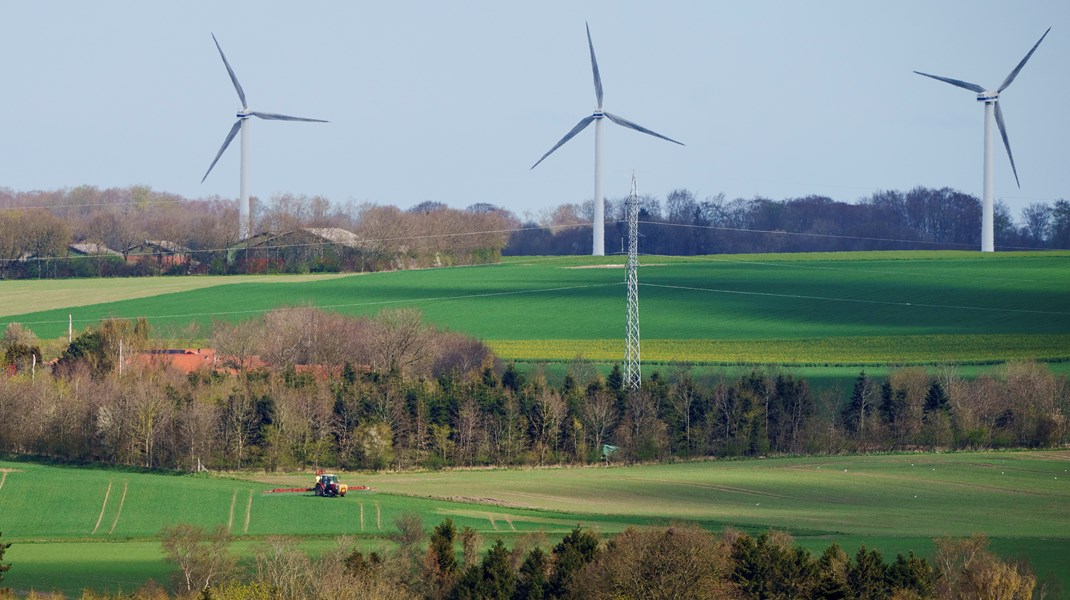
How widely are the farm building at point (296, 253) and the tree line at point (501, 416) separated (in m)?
47.6

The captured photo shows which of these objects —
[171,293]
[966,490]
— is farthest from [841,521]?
[171,293]

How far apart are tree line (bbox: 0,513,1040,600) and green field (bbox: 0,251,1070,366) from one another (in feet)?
136

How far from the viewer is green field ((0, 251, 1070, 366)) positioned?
302 feet

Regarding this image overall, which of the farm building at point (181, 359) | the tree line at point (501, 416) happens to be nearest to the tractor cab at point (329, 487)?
the tree line at point (501, 416)

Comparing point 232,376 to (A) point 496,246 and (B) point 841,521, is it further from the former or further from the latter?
(A) point 496,246

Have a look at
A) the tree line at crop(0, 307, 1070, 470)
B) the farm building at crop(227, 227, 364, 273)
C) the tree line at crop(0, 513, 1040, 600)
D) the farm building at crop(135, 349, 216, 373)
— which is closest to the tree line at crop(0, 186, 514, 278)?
the farm building at crop(227, 227, 364, 273)

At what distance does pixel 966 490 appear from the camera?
6197 centimetres

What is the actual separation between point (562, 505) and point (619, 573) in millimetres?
16110

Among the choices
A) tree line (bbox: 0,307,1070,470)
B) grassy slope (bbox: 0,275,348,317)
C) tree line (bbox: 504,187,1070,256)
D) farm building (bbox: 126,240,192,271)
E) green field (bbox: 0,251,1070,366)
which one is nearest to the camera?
tree line (bbox: 0,307,1070,470)

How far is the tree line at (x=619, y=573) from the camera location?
43.4m

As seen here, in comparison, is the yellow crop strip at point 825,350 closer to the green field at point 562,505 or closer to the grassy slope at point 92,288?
the green field at point 562,505

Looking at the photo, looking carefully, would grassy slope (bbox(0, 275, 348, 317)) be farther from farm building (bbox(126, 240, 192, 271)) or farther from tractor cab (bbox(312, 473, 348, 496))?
tractor cab (bbox(312, 473, 348, 496))

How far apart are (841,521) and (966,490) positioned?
25.1ft

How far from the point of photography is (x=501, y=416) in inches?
2975
